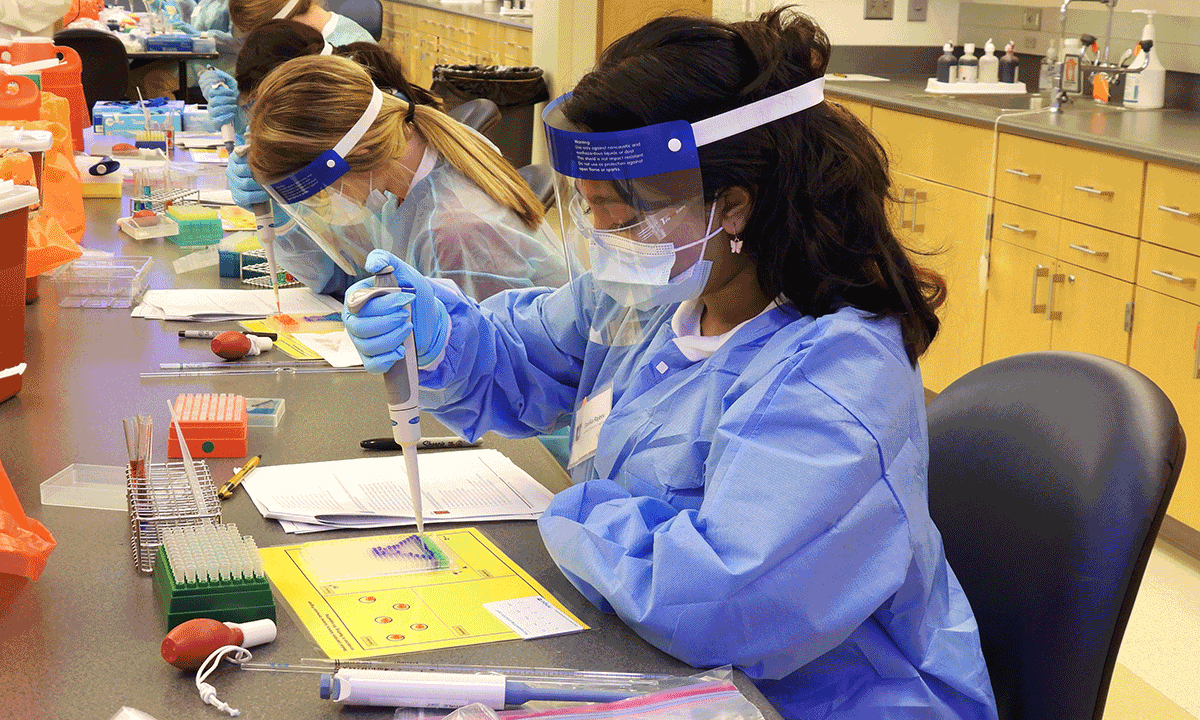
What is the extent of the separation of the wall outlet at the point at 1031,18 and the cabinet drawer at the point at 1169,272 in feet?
5.26

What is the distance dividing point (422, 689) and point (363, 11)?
6.55 meters

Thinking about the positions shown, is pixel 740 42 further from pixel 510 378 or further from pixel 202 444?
pixel 202 444

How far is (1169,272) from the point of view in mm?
2797

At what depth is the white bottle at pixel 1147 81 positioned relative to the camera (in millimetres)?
3463

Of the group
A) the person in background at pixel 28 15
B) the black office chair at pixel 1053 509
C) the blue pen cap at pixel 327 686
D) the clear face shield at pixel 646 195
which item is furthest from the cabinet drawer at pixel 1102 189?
the person in background at pixel 28 15

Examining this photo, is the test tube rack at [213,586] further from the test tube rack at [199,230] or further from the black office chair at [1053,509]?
the test tube rack at [199,230]

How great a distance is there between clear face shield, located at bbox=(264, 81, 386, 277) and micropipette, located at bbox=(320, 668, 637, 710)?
3.44ft

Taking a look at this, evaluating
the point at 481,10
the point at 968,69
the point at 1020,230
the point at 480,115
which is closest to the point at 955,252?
the point at 1020,230

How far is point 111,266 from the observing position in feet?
7.27

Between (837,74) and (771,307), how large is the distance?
3.53 metres

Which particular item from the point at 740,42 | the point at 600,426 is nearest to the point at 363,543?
the point at 600,426

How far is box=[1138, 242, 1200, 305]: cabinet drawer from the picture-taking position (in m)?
2.72

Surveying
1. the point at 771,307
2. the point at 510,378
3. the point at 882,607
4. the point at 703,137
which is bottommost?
the point at 882,607

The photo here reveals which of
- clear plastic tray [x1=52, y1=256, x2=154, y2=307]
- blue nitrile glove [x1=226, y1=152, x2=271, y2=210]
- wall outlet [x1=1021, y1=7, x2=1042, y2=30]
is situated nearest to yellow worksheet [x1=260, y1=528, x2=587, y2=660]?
clear plastic tray [x1=52, y1=256, x2=154, y2=307]
